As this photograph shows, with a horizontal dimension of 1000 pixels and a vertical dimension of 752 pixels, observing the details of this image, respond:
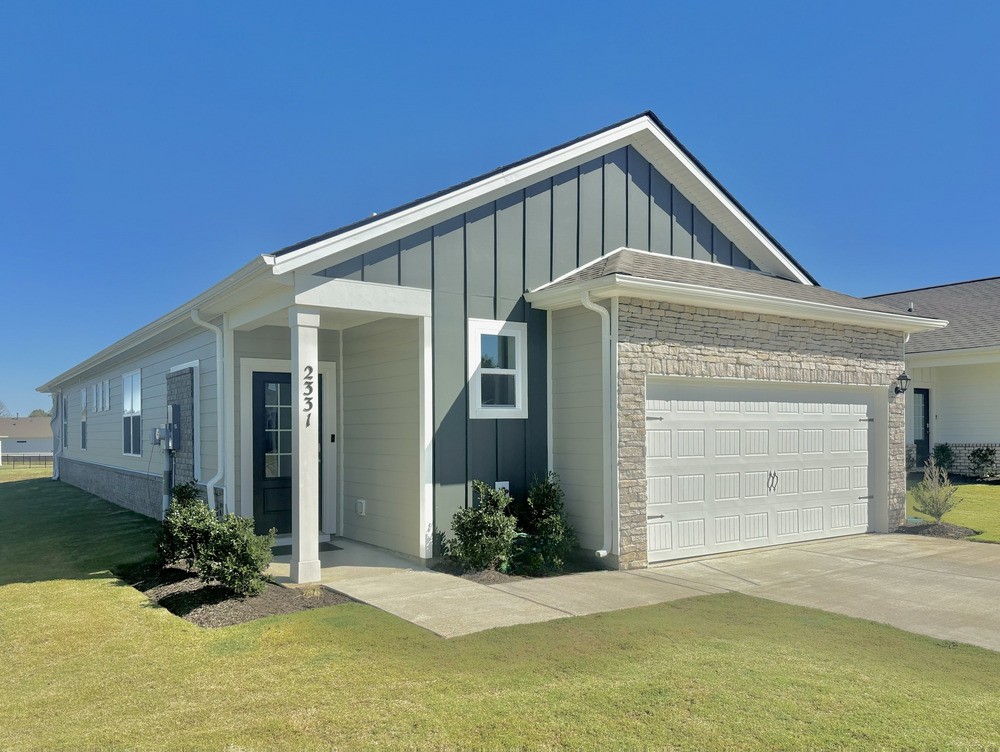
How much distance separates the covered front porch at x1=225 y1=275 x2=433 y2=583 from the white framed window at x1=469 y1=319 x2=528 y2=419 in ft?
2.15

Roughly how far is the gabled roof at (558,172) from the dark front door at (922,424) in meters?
9.00

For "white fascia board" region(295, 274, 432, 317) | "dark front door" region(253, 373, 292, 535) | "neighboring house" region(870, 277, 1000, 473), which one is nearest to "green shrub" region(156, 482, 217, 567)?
"dark front door" region(253, 373, 292, 535)

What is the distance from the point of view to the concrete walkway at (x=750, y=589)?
20.4ft

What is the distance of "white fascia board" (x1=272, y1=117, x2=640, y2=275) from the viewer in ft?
25.0

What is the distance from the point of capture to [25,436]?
70750 millimetres

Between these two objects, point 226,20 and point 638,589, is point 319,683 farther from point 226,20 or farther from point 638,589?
point 226,20

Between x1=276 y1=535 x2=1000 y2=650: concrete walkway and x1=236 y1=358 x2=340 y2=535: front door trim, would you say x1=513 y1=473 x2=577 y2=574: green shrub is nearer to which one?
x1=276 y1=535 x2=1000 y2=650: concrete walkway

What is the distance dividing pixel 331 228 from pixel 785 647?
19.6ft

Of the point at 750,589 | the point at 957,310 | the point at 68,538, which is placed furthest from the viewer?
the point at 957,310

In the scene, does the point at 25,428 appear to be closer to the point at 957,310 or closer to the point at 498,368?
the point at 498,368

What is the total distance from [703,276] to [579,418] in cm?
270

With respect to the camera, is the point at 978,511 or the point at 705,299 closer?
the point at 705,299

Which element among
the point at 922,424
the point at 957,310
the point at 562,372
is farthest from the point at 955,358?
the point at 562,372

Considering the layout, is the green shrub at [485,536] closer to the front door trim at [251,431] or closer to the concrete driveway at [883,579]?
the concrete driveway at [883,579]
